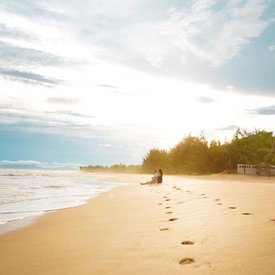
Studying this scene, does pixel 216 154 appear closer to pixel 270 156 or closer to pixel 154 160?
pixel 270 156

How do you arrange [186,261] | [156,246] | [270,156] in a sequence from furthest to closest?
[270,156] → [156,246] → [186,261]

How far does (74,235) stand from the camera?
5285 mm

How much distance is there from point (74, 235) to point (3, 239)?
4.35 feet

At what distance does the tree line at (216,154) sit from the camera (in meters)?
39.1

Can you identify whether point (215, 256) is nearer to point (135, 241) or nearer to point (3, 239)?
point (135, 241)

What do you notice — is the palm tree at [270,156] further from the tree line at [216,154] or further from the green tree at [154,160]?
the green tree at [154,160]

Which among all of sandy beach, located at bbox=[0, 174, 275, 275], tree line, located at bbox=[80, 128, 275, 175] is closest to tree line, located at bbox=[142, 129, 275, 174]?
tree line, located at bbox=[80, 128, 275, 175]

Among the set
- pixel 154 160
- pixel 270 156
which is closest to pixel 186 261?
pixel 270 156

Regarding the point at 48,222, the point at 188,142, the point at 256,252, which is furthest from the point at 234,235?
the point at 188,142

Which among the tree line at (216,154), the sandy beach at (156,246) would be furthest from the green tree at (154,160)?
the sandy beach at (156,246)

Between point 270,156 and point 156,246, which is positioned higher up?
point 270,156

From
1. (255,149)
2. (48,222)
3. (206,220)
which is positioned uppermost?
(255,149)

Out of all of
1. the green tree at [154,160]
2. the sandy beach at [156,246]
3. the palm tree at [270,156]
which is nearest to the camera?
the sandy beach at [156,246]

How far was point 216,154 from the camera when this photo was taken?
136ft
